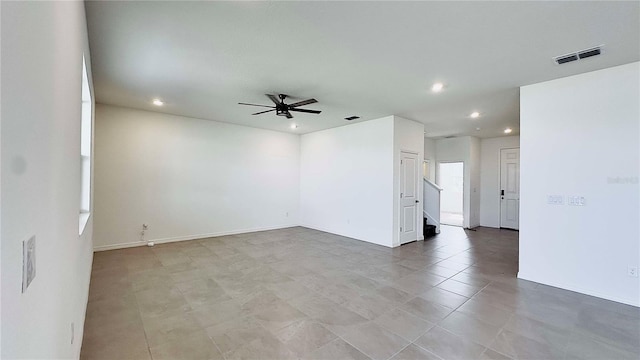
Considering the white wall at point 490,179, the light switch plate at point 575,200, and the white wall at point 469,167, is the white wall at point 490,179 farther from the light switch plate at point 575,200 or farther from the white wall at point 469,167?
the light switch plate at point 575,200

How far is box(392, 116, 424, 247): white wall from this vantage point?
5.77 meters

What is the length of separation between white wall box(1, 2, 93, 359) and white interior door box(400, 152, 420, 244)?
18.0 ft

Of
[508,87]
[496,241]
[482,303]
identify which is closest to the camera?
[482,303]

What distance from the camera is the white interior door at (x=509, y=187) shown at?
7.75 metres

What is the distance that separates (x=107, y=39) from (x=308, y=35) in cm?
205

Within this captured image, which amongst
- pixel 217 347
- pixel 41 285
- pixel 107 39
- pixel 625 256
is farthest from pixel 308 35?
pixel 625 256

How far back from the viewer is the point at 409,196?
617 centimetres

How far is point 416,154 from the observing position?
6.39m

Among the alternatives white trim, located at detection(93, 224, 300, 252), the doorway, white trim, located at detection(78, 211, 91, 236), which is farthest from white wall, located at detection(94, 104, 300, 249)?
the doorway

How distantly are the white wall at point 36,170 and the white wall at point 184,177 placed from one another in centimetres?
450

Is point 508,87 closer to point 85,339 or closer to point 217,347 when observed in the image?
point 217,347

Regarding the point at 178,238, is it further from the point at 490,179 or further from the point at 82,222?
the point at 490,179

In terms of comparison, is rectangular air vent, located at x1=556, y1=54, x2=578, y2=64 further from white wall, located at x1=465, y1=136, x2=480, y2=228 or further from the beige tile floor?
white wall, located at x1=465, y1=136, x2=480, y2=228

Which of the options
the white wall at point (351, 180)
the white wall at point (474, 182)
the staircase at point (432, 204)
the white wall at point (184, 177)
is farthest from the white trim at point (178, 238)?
the white wall at point (474, 182)
